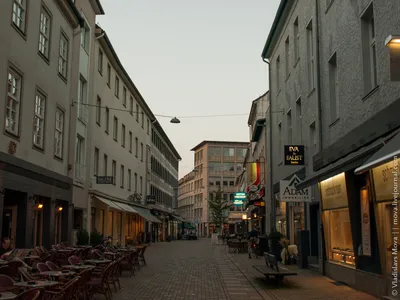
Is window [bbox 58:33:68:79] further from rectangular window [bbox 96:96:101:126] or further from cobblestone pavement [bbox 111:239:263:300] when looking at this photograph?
cobblestone pavement [bbox 111:239:263:300]

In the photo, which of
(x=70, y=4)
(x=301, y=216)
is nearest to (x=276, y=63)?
(x=301, y=216)

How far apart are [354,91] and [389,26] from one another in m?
2.64

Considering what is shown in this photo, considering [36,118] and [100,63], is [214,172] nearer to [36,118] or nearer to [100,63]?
[100,63]

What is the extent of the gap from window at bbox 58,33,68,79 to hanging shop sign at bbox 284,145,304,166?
379 inches

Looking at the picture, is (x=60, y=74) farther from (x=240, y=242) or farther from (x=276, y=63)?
(x=240, y=242)

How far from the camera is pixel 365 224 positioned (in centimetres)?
1229

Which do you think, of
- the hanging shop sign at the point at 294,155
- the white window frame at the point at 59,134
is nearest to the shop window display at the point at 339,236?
the hanging shop sign at the point at 294,155

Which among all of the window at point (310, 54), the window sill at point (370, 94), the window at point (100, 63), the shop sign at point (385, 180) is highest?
the window at point (100, 63)

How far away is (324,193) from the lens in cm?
1572

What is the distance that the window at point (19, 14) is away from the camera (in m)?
15.5

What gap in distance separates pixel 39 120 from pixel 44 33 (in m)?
3.35

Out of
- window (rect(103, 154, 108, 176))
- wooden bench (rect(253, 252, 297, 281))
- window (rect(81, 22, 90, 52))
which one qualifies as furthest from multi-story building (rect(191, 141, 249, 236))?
wooden bench (rect(253, 252, 297, 281))

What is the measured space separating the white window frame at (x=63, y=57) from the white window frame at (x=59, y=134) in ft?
5.25

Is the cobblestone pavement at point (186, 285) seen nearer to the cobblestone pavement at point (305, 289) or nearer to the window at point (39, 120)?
the cobblestone pavement at point (305, 289)
